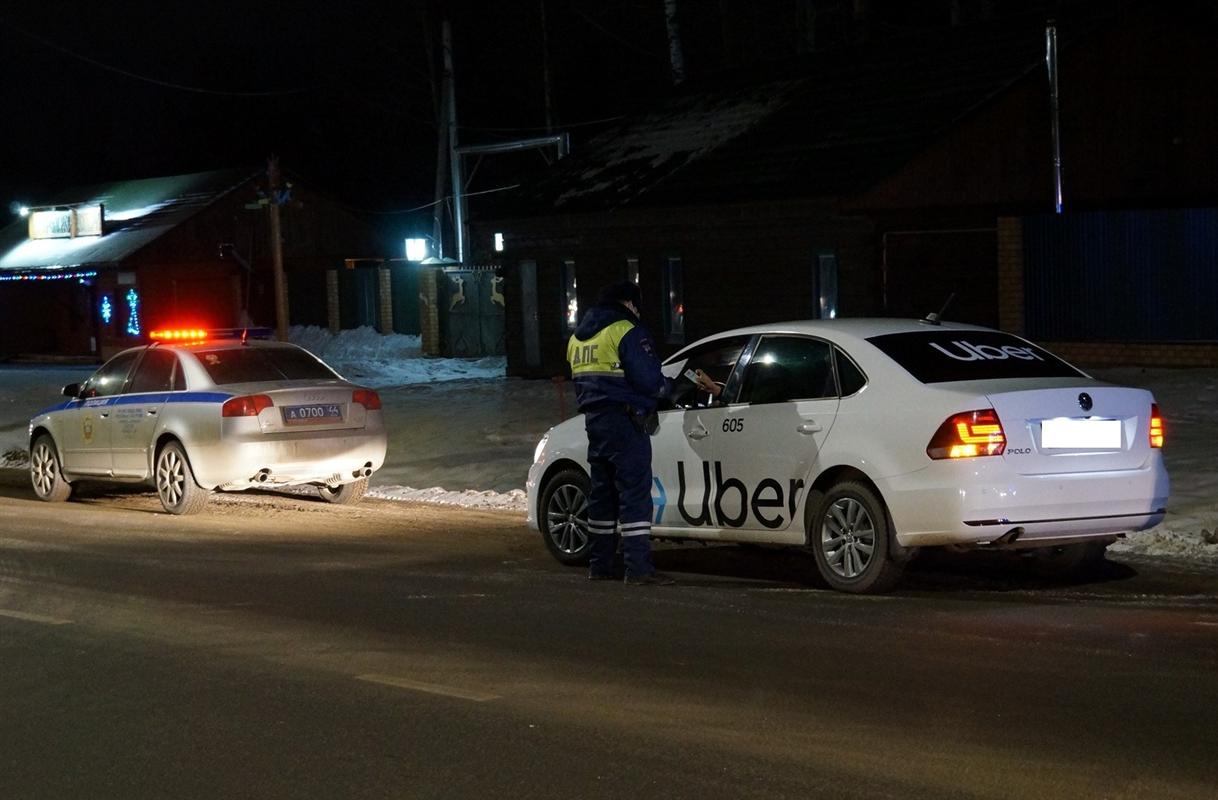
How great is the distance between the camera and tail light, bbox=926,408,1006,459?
29.0 ft

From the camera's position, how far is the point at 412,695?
7395 millimetres

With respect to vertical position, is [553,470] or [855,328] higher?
[855,328]

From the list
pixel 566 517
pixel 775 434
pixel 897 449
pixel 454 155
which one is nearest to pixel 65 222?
pixel 454 155

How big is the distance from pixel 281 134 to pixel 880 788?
70.4 m

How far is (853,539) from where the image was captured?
945 cm

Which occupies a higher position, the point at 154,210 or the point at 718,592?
the point at 154,210

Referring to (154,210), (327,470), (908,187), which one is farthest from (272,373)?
(154,210)

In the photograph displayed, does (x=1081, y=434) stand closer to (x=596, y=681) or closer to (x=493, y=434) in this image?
(x=596, y=681)

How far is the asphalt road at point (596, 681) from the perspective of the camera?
19.9 ft

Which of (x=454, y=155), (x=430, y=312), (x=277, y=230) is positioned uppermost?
(x=454, y=155)

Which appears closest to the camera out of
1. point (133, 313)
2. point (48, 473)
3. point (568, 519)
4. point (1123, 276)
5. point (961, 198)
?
point (568, 519)

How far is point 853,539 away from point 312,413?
6.22 m

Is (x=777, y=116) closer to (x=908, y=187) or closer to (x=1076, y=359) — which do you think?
(x=908, y=187)

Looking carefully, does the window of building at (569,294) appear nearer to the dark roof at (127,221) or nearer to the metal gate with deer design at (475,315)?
the metal gate with deer design at (475,315)
